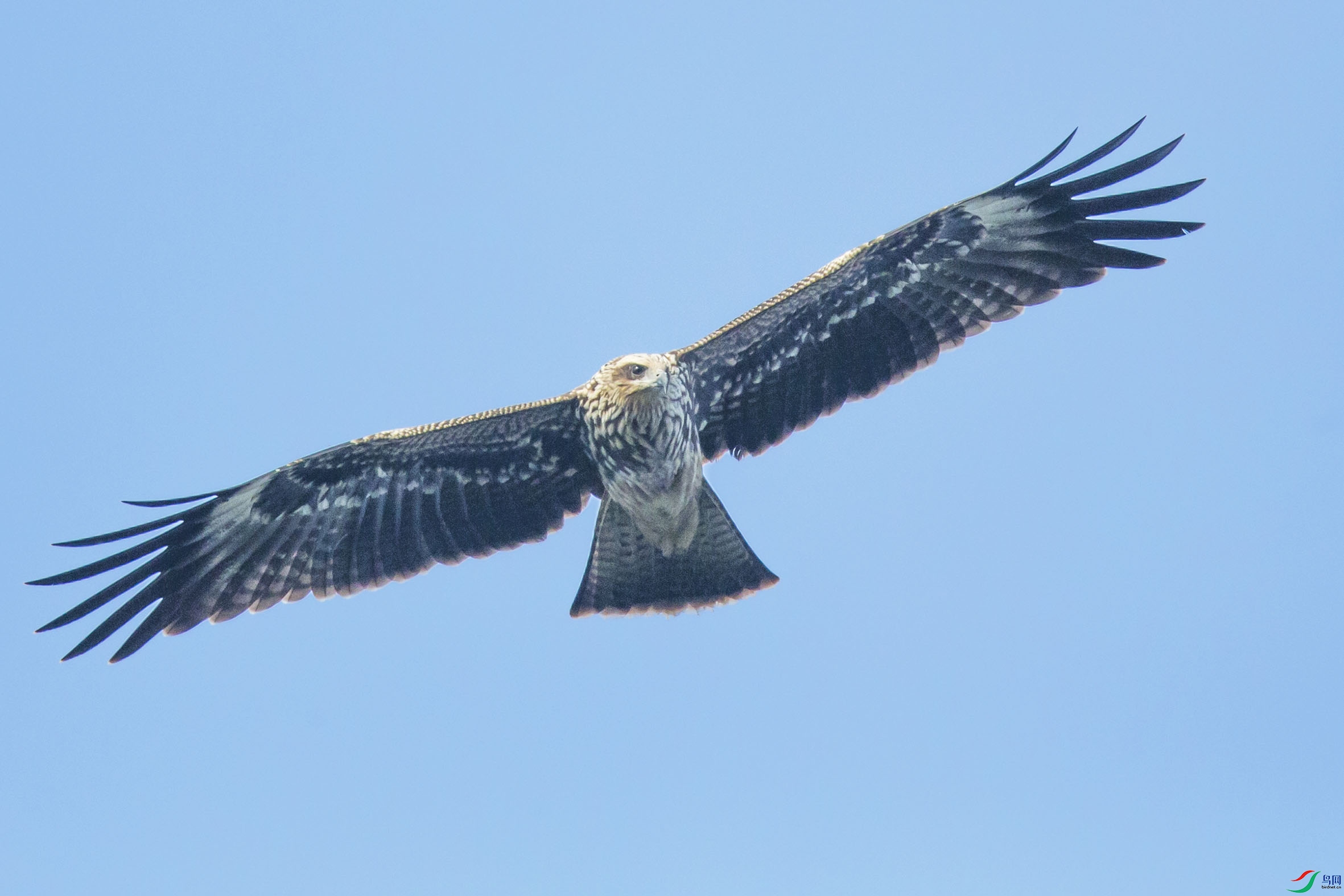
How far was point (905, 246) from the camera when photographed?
980cm

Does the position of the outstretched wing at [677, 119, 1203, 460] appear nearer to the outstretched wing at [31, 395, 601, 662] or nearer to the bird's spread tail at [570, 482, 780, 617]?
the bird's spread tail at [570, 482, 780, 617]

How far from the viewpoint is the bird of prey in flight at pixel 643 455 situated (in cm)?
951

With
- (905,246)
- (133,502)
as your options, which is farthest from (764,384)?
(133,502)

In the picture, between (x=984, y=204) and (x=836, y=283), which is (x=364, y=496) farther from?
(x=984, y=204)

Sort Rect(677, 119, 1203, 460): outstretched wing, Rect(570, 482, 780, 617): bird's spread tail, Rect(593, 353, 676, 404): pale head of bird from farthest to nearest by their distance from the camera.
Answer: Rect(570, 482, 780, 617): bird's spread tail < Rect(677, 119, 1203, 460): outstretched wing < Rect(593, 353, 676, 404): pale head of bird

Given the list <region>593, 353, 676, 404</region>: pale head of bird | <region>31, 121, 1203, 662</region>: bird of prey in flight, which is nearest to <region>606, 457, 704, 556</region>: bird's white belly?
<region>31, 121, 1203, 662</region>: bird of prey in flight

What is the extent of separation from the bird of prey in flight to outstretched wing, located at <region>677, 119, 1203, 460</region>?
0.05 ft

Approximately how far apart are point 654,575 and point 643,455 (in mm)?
1244

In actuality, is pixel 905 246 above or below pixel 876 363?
above

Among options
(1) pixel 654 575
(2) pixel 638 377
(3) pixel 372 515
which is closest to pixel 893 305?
(2) pixel 638 377

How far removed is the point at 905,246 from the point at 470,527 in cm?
404

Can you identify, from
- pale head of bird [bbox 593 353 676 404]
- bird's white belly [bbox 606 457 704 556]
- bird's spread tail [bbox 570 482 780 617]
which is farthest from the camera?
bird's spread tail [bbox 570 482 780 617]

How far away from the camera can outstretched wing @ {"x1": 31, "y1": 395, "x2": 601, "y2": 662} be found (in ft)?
33.2

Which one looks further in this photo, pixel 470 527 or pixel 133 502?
pixel 470 527
